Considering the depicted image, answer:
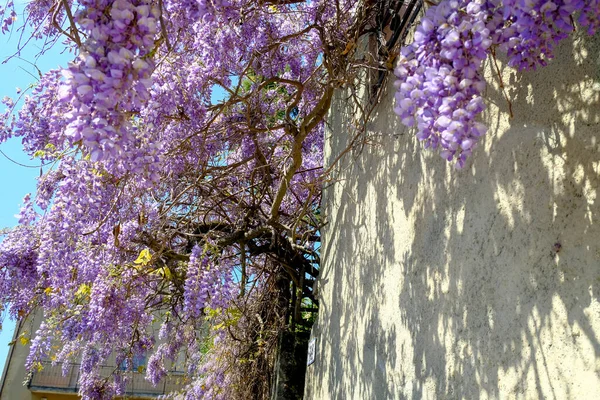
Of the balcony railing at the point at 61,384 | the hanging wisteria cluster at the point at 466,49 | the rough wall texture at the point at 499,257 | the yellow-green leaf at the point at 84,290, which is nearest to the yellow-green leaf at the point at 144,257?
the yellow-green leaf at the point at 84,290

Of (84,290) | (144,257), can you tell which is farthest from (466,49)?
(84,290)

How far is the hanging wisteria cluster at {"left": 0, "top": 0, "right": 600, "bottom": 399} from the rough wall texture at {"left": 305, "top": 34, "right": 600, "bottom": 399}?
286mm

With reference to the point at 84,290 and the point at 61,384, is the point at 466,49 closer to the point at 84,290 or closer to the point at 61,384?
the point at 84,290

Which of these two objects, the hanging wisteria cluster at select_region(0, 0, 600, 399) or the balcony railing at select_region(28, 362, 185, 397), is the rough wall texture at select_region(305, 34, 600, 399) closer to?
the hanging wisteria cluster at select_region(0, 0, 600, 399)

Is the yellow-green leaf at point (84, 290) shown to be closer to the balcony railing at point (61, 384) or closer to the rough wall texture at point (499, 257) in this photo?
the rough wall texture at point (499, 257)

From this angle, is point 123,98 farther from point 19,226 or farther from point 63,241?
point 19,226

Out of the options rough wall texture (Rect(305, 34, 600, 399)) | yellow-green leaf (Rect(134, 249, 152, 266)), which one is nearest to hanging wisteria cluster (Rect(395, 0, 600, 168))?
rough wall texture (Rect(305, 34, 600, 399))

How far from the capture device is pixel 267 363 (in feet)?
17.0

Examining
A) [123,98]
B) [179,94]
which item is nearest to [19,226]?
[179,94]

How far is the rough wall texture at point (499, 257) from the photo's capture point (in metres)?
1.51

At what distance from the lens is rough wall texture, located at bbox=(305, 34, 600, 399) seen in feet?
4.95

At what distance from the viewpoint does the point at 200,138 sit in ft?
14.5

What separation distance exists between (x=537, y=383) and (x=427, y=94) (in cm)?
91

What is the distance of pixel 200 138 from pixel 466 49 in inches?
127
